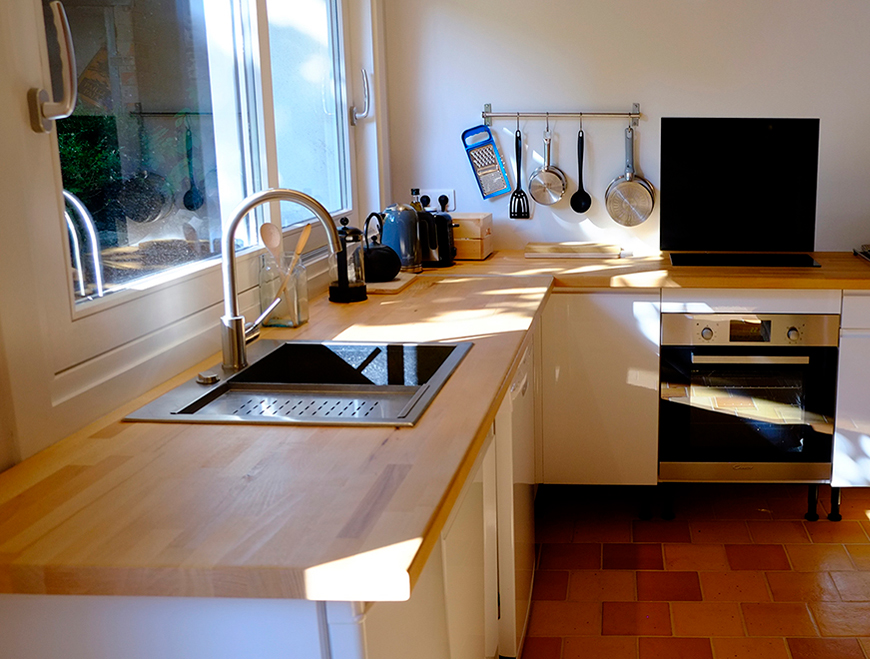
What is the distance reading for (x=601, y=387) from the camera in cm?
301

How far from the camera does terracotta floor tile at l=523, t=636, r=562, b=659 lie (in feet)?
7.65

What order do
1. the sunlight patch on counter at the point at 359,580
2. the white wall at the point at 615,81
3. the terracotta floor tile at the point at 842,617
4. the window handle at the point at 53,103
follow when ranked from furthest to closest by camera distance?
the white wall at the point at 615,81 < the terracotta floor tile at the point at 842,617 < the window handle at the point at 53,103 < the sunlight patch on counter at the point at 359,580

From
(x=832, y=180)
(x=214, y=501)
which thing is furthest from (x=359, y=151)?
(x=214, y=501)

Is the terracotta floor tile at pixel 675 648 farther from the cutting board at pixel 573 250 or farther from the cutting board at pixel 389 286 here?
the cutting board at pixel 573 250

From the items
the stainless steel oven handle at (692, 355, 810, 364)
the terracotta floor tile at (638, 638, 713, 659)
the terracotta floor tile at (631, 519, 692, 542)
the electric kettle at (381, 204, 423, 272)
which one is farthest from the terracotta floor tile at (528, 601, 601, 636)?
the electric kettle at (381, 204, 423, 272)

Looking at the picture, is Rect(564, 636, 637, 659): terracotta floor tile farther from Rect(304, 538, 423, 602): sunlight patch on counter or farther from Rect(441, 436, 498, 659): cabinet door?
Rect(304, 538, 423, 602): sunlight patch on counter

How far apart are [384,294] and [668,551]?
1.25 m

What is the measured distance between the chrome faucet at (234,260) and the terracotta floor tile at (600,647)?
1.18 meters

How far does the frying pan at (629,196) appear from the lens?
3389mm

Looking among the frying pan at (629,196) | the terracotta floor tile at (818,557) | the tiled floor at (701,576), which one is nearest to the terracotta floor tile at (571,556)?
the tiled floor at (701,576)

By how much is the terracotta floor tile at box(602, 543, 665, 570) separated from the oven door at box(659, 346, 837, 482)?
289 millimetres

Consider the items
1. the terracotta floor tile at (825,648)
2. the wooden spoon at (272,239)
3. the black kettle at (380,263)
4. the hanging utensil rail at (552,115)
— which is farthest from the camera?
the hanging utensil rail at (552,115)

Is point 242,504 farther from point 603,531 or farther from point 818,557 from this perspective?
point 818,557

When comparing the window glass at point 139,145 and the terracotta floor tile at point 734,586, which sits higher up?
the window glass at point 139,145
